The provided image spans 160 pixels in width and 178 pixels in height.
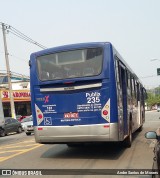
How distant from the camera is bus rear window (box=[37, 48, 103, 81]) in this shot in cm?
1026

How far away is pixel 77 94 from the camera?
10.4 meters

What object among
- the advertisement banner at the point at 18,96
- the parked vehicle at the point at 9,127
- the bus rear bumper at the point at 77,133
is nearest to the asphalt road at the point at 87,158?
the bus rear bumper at the point at 77,133

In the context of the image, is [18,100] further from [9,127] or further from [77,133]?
[77,133]

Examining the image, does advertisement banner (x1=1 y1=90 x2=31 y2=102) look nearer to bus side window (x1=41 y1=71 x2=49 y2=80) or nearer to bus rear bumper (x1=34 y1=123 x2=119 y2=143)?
bus side window (x1=41 y1=71 x2=49 y2=80)

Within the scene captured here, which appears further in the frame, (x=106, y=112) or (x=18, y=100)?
(x=18, y=100)

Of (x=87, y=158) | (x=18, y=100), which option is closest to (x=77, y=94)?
(x=87, y=158)

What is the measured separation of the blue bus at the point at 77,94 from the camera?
10.0 m

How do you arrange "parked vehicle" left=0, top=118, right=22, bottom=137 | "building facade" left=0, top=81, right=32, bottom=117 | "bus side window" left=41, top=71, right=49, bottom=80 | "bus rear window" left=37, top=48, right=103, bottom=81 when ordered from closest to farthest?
"bus rear window" left=37, top=48, right=103, bottom=81 → "bus side window" left=41, top=71, right=49, bottom=80 → "parked vehicle" left=0, top=118, right=22, bottom=137 → "building facade" left=0, top=81, right=32, bottom=117

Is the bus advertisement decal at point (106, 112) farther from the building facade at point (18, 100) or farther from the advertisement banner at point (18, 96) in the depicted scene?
the advertisement banner at point (18, 96)

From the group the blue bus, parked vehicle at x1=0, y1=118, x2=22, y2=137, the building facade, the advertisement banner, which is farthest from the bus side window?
the advertisement banner

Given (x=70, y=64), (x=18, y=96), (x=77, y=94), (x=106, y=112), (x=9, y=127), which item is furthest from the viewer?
(x=18, y=96)

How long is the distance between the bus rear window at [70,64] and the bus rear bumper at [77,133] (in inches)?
57.2

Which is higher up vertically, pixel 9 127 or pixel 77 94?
pixel 77 94

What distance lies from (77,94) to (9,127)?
65.5 ft
